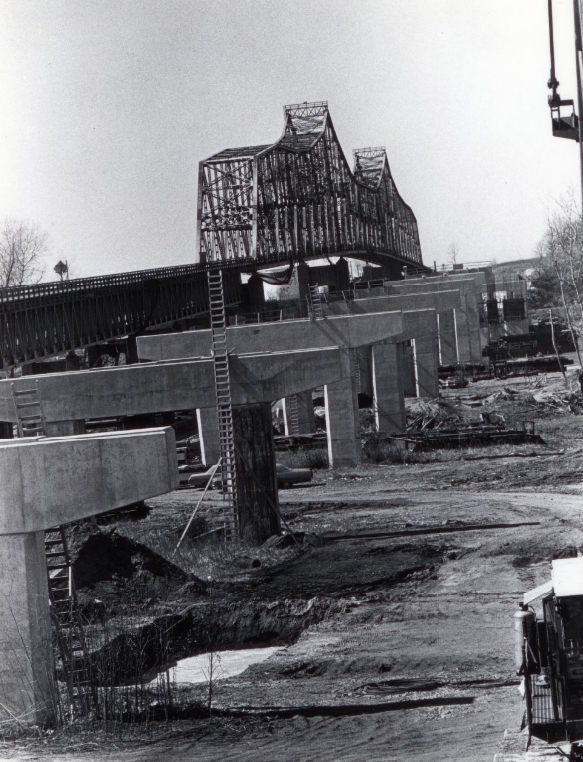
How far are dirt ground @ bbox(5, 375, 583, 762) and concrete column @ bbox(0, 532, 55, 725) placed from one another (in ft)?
2.20

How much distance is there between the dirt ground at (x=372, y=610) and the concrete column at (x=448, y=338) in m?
40.8

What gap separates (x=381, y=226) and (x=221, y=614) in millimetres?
114827

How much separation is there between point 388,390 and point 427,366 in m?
13.6

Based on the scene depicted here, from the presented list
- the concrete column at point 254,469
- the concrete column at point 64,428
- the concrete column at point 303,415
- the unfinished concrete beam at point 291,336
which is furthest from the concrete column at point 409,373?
the concrete column at point 254,469

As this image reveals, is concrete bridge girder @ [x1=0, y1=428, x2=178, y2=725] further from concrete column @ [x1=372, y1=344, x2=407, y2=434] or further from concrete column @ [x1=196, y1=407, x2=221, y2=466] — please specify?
concrete column @ [x1=372, y1=344, x2=407, y2=434]

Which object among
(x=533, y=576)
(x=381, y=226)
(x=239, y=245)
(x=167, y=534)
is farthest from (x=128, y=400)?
(x=381, y=226)

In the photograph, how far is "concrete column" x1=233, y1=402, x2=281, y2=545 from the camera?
2514cm

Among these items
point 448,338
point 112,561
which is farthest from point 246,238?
point 112,561

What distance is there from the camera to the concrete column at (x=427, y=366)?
58.9 m

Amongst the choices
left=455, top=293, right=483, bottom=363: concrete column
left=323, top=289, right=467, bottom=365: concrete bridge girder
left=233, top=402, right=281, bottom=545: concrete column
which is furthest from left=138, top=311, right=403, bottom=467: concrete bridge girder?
left=455, top=293, right=483, bottom=363: concrete column

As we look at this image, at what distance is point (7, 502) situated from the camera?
1145 centimetres

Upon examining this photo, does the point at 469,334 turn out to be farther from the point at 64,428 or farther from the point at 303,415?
the point at 64,428

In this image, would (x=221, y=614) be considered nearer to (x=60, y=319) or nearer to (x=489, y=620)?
(x=489, y=620)

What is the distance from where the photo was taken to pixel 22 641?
38.0 feet
